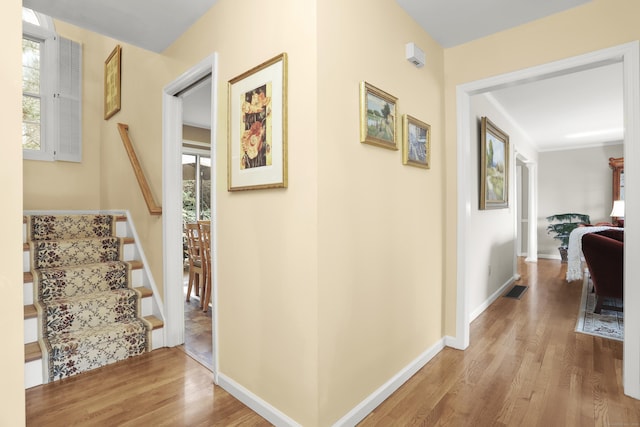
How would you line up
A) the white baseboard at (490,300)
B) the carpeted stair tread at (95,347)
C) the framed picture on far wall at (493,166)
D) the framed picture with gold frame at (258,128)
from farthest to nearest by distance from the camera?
the framed picture on far wall at (493,166) < the white baseboard at (490,300) < the carpeted stair tread at (95,347) < the framed picture with gold frame at (258,128)

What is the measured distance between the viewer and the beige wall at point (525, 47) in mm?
1997

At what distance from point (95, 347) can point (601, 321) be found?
4.48 metres

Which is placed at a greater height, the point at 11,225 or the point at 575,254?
the point at 11,225

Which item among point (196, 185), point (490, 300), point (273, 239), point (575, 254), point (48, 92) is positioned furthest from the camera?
point (196, 185)

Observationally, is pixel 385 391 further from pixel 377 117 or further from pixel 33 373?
pixel 33 373

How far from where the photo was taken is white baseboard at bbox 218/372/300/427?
5.59ft

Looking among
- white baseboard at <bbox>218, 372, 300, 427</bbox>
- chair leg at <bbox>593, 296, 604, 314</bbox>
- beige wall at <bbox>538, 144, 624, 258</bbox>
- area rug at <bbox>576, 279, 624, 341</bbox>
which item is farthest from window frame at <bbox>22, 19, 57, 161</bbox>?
beige wall at <bbox>538, 144, 624, 258</bbox>

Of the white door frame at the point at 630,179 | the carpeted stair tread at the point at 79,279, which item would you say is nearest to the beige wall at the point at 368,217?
the white door frame at the point at 630,179

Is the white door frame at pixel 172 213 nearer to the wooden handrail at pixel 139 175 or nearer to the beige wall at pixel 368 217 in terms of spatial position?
the wooden handrail at pixel 139 175

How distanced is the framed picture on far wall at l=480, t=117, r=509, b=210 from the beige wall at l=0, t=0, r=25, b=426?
367cm

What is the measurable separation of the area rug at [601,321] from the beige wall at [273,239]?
289 cm

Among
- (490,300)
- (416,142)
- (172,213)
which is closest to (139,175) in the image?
(172,213)

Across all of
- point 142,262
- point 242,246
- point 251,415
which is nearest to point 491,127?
point 242,246

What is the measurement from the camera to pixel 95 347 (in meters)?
2.35
